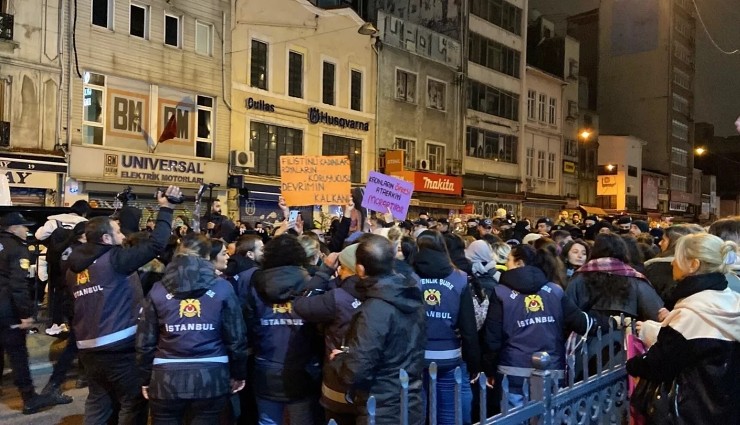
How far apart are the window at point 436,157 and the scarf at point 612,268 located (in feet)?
83.1

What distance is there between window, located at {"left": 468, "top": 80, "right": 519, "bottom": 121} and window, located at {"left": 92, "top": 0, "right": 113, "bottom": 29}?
1875 cm

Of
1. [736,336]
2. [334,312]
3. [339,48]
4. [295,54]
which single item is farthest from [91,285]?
[339,48]

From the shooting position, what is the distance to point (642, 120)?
56219 mm

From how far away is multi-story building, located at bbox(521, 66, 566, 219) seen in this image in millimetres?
37500

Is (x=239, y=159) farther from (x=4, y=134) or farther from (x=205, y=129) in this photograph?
(x=4, y=134)

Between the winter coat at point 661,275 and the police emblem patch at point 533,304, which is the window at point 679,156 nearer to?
the winter coat at point 661,275

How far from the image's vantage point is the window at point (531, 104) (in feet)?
124

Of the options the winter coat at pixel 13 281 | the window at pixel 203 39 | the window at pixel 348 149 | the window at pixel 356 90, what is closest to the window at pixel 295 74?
the window at pixel 348 149

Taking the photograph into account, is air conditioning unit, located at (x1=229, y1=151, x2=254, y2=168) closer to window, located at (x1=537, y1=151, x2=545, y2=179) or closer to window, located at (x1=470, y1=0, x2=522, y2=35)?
window, located at (x1=470, y1=0, x2=522, y2=35)

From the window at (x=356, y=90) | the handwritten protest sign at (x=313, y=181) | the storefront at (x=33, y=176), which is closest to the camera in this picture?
the handwritten protest sign at (x=313, y=181)

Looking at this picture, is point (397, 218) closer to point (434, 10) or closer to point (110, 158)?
point (110, 158)

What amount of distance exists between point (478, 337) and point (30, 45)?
55.1 ft

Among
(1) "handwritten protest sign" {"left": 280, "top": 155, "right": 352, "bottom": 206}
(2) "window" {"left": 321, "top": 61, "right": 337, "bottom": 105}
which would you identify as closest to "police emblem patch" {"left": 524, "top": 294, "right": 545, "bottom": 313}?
(1) "handwritten protest sign" {"left": 280, "top": 155, "right": 352, "bottom": 206}

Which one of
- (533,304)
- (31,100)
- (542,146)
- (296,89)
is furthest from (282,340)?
(542,146)
